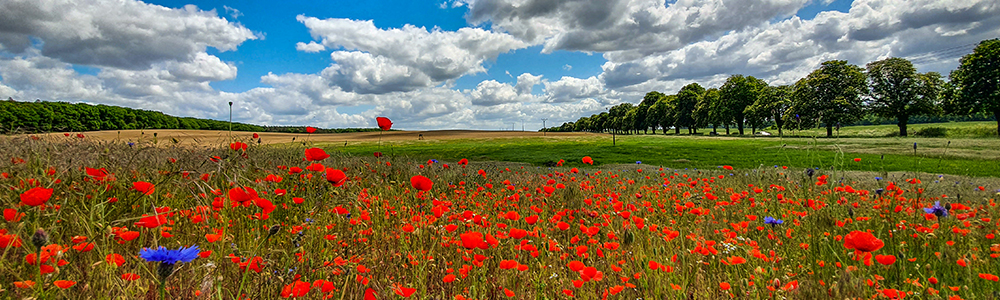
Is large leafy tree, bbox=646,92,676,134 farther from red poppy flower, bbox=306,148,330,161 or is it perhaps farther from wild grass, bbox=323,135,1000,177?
red poppy flower, bbox=306,148,330,161

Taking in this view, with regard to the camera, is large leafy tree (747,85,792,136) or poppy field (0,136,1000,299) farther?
large leafy tree (747,85,792,136)

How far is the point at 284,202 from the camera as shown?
393cm

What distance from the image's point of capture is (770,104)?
4738 centimetres

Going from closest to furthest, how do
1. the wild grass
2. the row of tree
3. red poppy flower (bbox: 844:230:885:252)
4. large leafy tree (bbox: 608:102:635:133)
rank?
red poppy flower (bbox: 844:230:885:252), the wild grass, the row of tree, large leafy tree (bbox: 608:102:635:133)

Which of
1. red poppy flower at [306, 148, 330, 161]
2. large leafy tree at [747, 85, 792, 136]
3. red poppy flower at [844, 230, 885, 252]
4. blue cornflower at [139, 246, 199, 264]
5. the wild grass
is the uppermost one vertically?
large leafy tree at [747, 85, 792, 136]

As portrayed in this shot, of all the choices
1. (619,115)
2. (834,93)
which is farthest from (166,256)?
(619,115)

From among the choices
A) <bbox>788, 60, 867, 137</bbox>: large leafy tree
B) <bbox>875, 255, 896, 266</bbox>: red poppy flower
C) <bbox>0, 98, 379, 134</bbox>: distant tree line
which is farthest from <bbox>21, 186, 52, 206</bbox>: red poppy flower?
<bbox>788, 60, 867, 137</bbox>: large leafy tree

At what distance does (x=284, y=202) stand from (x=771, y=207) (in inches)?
204

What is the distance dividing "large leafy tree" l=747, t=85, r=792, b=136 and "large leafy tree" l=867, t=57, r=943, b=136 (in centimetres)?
783

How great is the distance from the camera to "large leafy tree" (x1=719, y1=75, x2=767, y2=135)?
5375 centimetres

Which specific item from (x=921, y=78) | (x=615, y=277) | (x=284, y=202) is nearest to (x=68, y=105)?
(x=284, y=202)

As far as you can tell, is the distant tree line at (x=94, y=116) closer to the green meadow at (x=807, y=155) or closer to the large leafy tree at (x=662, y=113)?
the green meadow at (x=807, y=155)

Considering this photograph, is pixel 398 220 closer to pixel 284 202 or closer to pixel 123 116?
pixel 284 202

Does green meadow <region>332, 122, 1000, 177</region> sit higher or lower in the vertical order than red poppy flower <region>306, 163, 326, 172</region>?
lower
